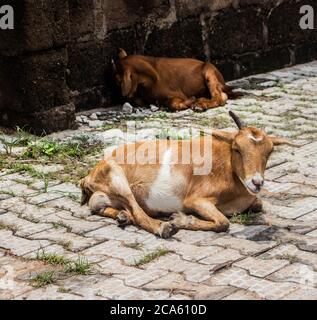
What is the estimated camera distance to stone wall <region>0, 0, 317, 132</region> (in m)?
9.66

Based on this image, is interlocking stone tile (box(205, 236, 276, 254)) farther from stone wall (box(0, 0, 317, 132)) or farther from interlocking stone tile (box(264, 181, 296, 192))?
stone wall (box(0, 0, 317, 132))

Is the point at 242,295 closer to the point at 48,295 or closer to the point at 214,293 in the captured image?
the point at 214,293

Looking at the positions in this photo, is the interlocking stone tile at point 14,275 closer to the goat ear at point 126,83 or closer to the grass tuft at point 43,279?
the grass tuft at point 43,279

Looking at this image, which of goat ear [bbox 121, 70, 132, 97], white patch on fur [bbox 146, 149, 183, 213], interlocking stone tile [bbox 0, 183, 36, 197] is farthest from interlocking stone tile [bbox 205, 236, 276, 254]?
goat ear [bbox 121, 70, 132, 97]

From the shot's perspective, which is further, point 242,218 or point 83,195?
point 83,195

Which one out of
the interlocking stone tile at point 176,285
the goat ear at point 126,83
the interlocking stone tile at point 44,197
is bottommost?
the interlocking stone tile at point 176,285

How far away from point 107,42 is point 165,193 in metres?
4.53

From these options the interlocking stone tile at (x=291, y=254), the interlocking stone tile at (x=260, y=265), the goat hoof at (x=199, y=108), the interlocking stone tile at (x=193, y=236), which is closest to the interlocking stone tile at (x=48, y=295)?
the interlocking stone tile at (x=260, y=265)

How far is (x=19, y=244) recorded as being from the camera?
6625mm

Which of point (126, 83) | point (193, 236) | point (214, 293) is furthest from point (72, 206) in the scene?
point (126, 83)

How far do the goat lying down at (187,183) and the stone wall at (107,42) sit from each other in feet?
9.17

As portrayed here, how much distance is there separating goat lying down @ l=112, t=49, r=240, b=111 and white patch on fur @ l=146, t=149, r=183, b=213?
4.06 m

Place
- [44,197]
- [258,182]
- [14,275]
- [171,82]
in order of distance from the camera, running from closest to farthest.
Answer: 1. [14,275]
2. [258,182]
3. [44,197]
4. [171,82]

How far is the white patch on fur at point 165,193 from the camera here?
6.93 metres
